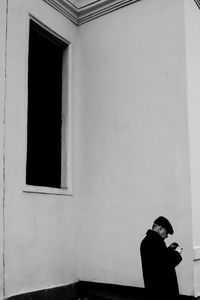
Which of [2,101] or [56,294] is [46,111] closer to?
[2,101]

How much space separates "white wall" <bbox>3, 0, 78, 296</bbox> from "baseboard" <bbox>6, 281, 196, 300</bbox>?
0.34ft

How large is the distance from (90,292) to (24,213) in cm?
195

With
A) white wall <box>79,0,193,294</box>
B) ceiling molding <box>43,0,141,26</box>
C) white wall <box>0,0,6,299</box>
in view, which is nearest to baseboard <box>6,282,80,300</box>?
white wall <box>79,0,193,294</box>

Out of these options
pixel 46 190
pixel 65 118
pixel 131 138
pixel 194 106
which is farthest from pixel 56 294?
pixel 194 106

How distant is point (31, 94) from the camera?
7.31 meters

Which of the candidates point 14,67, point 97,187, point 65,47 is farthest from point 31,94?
point 97,187

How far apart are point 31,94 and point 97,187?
193cm

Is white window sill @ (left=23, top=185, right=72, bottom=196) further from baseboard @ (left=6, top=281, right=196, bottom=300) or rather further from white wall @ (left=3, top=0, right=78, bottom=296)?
baseboard @ (left=6, top=281, right=196, bottom=300)

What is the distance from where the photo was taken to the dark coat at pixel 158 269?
5.44 m

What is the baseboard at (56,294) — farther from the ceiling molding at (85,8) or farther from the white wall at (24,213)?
the ceiling molding at (85,8)

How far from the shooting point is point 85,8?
319 inches

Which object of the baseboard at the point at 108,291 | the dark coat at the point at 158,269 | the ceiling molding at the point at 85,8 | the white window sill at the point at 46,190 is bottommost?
the baseboard at the point at 108,291


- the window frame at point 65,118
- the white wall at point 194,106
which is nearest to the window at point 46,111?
the window frame at point 65,118

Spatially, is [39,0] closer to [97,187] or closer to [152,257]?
[97,187]
